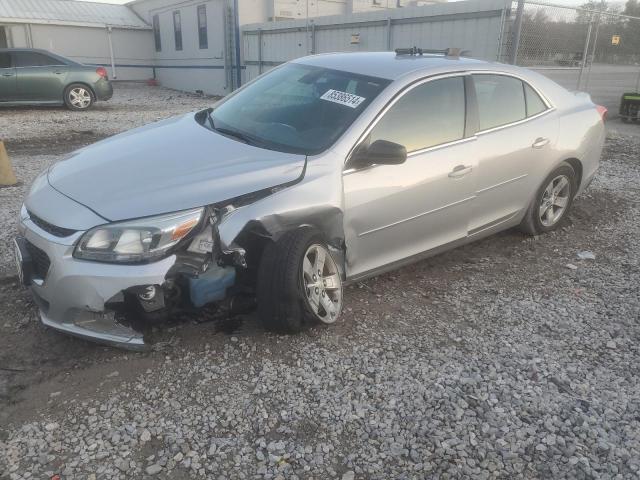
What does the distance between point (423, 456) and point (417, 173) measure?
1.91 metres

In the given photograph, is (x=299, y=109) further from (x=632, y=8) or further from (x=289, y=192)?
(x=632, y=8)

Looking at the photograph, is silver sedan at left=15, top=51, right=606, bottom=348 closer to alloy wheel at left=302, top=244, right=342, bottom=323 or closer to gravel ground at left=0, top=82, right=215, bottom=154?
alloy wheel at left=302, top=244, right=342, bottom=323

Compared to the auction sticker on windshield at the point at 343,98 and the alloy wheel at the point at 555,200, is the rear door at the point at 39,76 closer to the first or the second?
the auction sticker on windshield at the point at 343,98

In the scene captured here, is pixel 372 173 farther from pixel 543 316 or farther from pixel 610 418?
pixel 610 418

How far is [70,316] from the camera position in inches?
111

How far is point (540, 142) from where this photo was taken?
15.0ft

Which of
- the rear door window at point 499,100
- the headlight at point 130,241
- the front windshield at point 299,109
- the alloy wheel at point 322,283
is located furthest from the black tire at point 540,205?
the headlight at point 130,241

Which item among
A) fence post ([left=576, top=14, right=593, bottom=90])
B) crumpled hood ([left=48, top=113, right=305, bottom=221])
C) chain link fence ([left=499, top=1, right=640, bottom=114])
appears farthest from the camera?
fence post ([left=576, top=14, right=593, bottom=90])

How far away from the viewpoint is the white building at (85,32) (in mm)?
23750

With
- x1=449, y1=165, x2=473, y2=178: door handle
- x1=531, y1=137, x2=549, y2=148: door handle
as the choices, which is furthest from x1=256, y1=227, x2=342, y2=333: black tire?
x1=531, y1=137, x2=549, y2=148: door handle

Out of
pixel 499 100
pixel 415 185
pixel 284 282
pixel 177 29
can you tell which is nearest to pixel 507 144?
pixel 499 100

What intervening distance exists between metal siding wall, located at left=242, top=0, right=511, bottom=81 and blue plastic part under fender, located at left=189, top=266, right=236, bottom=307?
9.03 meters

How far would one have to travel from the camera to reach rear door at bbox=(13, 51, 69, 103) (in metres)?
13.3

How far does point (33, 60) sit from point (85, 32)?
12.9 metres
